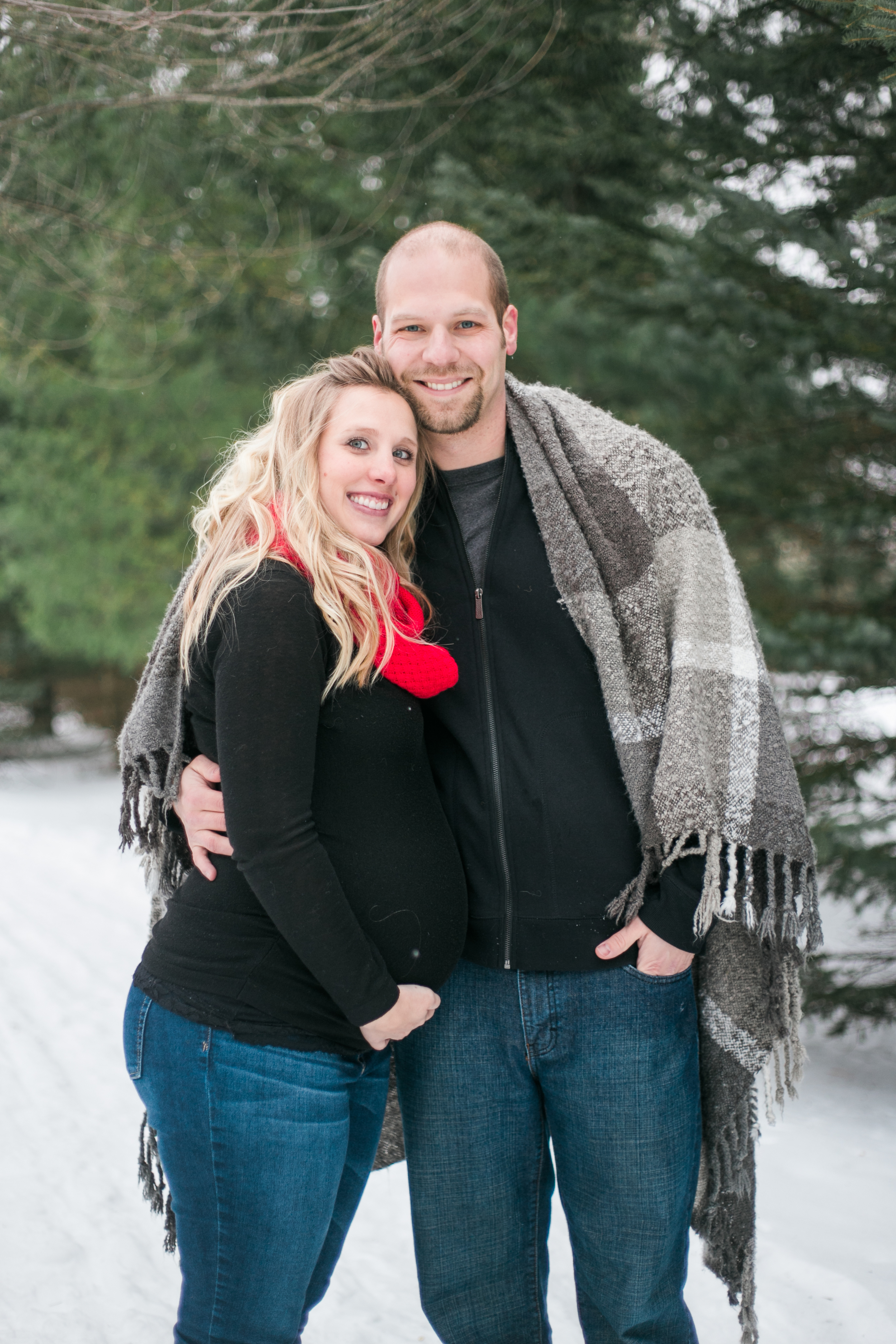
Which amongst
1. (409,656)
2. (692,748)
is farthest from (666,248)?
(409,656)

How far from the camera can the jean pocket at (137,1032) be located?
67.7 inches

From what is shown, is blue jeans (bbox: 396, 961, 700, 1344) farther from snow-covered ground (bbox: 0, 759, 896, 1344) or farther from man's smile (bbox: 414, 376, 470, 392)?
man's smile (bbox: 414, 376, 470, 392)

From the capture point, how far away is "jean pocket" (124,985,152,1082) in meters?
1.72

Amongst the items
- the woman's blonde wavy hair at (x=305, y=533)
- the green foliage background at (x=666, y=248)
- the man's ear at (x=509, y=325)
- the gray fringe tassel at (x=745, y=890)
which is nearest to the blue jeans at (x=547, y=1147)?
the gray fringe tassel at (x=745, y=890)

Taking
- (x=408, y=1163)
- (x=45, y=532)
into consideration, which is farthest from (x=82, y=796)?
(x=408, y=1163)

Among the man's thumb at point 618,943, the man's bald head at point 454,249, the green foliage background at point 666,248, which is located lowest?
the man's thumb at point 618,943

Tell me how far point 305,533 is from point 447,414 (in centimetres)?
51

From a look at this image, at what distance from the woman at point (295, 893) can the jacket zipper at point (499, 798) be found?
5.2 inches

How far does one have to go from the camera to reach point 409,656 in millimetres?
1785

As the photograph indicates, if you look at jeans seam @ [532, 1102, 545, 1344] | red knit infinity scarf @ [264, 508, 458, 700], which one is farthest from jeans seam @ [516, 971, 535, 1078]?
red knit infinity scarf @ [264, 508, 458, 700]

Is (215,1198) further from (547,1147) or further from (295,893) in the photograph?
(547,1147)

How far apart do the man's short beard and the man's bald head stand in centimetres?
19

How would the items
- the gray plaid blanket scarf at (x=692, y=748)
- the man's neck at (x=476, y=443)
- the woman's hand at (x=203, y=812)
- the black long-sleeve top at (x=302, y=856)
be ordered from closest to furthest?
the black long-sleeve top at (x=302, y=856)
the woman's hand at (x=203, y=812)
the gray plaid blanket scarf at (x=692, y=748)
the man's neck at (x=476, y=443)

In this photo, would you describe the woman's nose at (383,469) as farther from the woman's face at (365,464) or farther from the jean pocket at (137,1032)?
the jean pocket at (137,1032)
